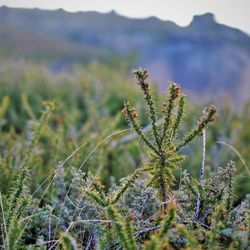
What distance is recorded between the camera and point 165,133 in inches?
51.9

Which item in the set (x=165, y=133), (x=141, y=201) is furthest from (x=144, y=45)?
(x=165, y=133)

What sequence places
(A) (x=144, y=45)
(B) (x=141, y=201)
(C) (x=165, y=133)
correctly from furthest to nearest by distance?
(A) (x=144, y=45) → (B) (x=141, y=201) → (C) (x=165, y=133)

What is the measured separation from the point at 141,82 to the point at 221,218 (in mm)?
369

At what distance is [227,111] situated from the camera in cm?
431

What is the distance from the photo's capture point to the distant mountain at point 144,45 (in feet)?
25.7

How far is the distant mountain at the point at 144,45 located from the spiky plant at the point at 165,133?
4.21 metres

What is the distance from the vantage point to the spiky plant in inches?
50.3

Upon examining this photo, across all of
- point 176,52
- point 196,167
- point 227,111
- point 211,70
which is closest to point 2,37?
point 176,52

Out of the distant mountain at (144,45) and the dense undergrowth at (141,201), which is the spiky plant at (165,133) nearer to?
the dense undergrowth at (141,201)

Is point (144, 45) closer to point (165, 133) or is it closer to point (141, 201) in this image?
point (141, 201)

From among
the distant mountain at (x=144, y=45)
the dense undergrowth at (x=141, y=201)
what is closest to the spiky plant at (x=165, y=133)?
the dense undergrowth at (x=141, y=201)

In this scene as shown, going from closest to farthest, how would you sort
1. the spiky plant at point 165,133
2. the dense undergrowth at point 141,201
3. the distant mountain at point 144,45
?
the dense undergrowth at point 141,201 < the spiky plant at point 165,133 < the distant mountain at point 144,45

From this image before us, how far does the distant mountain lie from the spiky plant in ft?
13.8

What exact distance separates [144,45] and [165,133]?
18166mm
